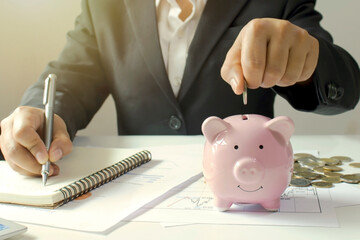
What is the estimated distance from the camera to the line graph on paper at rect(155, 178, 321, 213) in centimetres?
48

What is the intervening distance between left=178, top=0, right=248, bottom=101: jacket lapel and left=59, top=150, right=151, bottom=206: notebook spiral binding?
331mm

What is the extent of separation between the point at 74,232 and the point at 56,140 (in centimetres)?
24

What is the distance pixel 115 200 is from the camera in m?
0.52

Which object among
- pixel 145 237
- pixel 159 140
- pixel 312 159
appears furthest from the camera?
pixel 159 140

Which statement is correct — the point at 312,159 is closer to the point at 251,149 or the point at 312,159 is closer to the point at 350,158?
the point at 350,158

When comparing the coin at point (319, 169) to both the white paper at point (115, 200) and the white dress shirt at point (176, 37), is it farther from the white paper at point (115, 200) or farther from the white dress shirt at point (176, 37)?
the white dress shirt at point (176, 37)

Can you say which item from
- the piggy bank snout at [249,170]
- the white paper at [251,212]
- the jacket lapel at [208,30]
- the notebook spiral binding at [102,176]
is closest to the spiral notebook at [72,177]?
the notebook spiral binding at [102,176]

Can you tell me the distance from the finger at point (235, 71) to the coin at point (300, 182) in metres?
0.14

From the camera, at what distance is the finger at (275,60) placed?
0.51 metres

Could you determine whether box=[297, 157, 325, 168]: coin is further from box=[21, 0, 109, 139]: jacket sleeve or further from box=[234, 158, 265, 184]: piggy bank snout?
box=[21, 0, 109, 139]: jacket sleeve

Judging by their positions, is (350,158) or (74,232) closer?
(74,232)

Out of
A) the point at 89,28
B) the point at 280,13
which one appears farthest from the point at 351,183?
the point at 89,28

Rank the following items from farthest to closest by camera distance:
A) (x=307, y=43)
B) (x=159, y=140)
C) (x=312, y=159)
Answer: (x=159, y=140), (x=312, y=159), (x=307, y=43)

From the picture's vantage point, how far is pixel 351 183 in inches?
21.9
